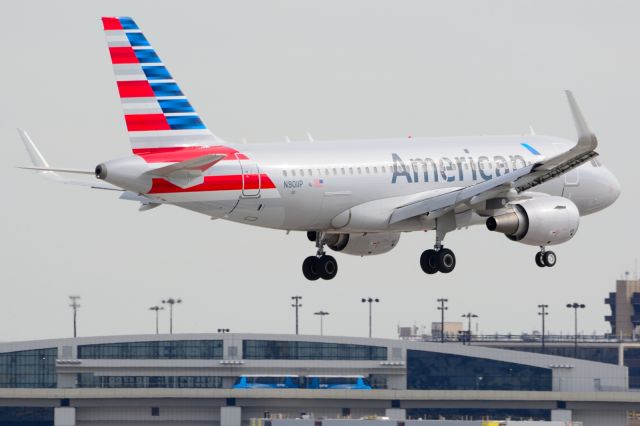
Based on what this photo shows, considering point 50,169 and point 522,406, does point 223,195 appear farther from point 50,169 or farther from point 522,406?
point 522,406

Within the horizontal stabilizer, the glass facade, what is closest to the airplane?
the horizontal stabilizer

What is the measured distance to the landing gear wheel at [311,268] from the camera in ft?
302

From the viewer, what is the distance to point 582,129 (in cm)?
7919

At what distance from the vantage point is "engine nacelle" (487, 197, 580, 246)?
3413 inches

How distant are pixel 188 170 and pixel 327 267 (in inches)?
567

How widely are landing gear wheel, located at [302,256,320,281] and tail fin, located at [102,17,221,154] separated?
505 inches

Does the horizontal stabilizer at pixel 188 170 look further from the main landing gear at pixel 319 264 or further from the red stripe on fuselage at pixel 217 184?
the main landing gear at pixel 319 264

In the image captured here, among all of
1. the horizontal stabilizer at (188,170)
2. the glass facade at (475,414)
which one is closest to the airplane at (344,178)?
the horizontal stabilizer at (188,170)

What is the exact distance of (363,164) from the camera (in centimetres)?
8706

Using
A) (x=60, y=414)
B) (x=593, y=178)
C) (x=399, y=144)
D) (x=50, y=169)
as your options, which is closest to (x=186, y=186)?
(x=50, y=169)

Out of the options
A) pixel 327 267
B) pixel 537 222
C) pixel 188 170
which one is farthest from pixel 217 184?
pixel 537 222

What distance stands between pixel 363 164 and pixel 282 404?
109m

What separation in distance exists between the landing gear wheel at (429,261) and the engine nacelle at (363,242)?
15.5 feet

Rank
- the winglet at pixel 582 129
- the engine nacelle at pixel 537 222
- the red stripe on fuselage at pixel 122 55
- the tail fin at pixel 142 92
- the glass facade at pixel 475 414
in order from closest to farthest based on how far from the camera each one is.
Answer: the winglet at pixel 582 129 → the tail fin at pixel 142 92 → the red stripe on fuselage at pixel 122 55 → the engine nacelle at pixel 537 222 → the glass facade at pixel 475 414
